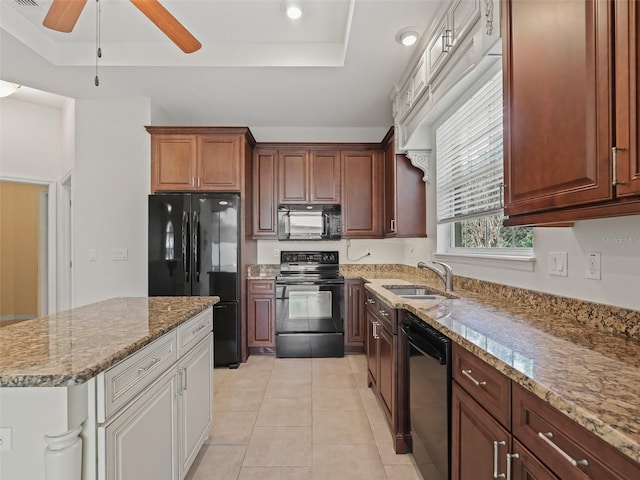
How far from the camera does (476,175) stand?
216cm

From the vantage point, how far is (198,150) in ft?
11.1

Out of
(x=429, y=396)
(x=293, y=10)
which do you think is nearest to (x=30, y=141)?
(x=293, y=10)

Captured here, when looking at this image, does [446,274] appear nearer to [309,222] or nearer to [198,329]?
[198,329]

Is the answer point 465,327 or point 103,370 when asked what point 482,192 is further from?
point 103,370

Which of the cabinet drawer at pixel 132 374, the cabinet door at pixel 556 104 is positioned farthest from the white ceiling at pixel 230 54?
the cabinet drawer at pixel 132 374

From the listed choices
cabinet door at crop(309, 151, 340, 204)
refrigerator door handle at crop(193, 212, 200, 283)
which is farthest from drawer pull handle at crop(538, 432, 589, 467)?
cabinet door at crop(309, 151, 340, 204)

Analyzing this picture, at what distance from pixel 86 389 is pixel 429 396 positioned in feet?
4.42

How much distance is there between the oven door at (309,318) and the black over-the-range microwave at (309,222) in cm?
60

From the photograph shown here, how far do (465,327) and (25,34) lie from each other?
12.2ft

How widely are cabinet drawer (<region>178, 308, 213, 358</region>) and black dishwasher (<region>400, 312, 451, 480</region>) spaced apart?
1158 millimetres

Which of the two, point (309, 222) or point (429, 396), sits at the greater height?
point (309, 222)

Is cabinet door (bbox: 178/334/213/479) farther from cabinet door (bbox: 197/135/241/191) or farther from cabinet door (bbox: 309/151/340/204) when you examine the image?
cabinet door (bbox: 309/151/340/204)

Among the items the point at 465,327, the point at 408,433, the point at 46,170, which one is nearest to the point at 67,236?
the point at 46,170

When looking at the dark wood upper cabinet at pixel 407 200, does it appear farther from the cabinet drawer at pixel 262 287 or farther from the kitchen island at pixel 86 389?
the kitchen island at pixel 86 389
